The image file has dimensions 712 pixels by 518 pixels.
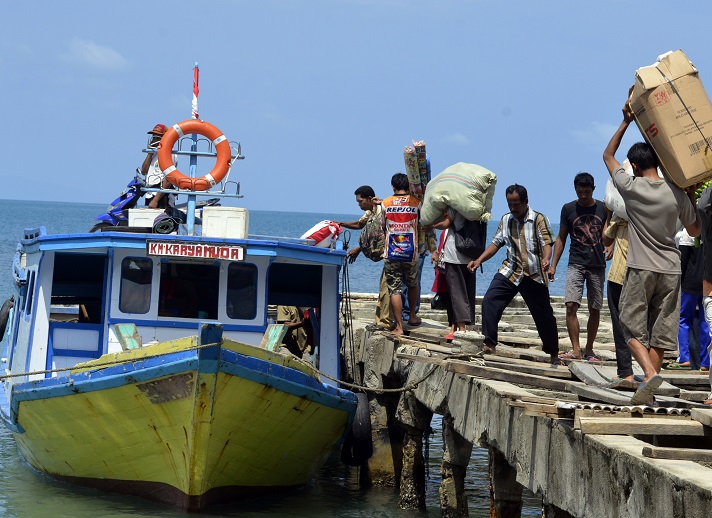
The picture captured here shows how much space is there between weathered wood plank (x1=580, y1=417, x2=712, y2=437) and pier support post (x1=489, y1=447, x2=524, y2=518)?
8.13 feet

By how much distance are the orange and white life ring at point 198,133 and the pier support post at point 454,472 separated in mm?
4495

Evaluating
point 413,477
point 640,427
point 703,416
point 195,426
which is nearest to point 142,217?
point 195,426

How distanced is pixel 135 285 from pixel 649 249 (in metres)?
6.13

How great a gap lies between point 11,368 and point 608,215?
25.6 ft

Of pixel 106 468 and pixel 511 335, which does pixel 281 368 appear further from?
pixel 511 335

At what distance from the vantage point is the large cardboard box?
262 inches

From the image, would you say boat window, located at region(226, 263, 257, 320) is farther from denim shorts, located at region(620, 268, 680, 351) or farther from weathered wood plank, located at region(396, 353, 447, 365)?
denim shorts, located at region(620, 268, 680, 351)

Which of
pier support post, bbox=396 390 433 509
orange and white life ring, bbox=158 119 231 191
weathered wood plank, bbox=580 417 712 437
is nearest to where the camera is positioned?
weathered wood plank, bbox=580 417 712 437

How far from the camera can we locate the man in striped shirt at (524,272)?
9.75m

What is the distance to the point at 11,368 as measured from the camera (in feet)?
45.4

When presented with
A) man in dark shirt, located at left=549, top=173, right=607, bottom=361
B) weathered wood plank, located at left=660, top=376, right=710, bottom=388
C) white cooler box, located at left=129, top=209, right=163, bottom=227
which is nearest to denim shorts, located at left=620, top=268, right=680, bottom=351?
weathered wood plank, located at left=660, top=376, right=710, bottom=388

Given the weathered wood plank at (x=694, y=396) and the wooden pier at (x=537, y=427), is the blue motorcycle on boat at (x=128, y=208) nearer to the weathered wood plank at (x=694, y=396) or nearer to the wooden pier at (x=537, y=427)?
the wooden pier at (x=537, y=427)

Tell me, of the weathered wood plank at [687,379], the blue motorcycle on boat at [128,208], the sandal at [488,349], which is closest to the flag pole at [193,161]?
the blue motorcycle on boat at [128,208]

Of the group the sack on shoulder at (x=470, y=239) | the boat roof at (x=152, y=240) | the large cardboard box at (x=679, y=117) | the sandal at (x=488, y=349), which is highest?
the large cardboard box at (x=679, y=117)
